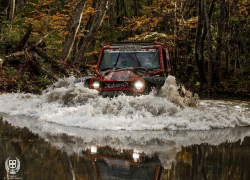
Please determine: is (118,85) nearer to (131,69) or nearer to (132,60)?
(131,69)

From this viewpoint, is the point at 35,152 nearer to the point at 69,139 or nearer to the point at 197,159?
the point at 69,139

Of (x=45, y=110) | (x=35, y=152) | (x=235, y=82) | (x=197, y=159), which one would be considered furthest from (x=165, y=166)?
(x=235, y=82)

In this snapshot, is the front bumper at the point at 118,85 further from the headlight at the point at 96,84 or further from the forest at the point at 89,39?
the forest at the point at 89,39

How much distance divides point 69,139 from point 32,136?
672 millimetres

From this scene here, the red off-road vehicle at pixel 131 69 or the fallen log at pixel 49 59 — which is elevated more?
the fallen log at pixel 49 59

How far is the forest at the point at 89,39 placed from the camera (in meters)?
15.2

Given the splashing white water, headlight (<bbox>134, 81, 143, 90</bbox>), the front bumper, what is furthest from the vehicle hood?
the splashing white water

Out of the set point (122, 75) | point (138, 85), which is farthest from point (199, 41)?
point (138, 85)

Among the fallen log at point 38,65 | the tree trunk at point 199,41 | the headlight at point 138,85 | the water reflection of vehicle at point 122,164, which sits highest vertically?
the tree trunk at point 199,41

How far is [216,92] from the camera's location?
21984 millimetres

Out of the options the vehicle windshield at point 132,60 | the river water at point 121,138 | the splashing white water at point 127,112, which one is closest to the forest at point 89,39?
the vehicle windshield at point 132,60

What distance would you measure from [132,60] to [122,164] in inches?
242

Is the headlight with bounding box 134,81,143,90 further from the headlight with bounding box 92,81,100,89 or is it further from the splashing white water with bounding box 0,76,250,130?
the headlight with bounding box 92,81,100,89

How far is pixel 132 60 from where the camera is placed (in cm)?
997
